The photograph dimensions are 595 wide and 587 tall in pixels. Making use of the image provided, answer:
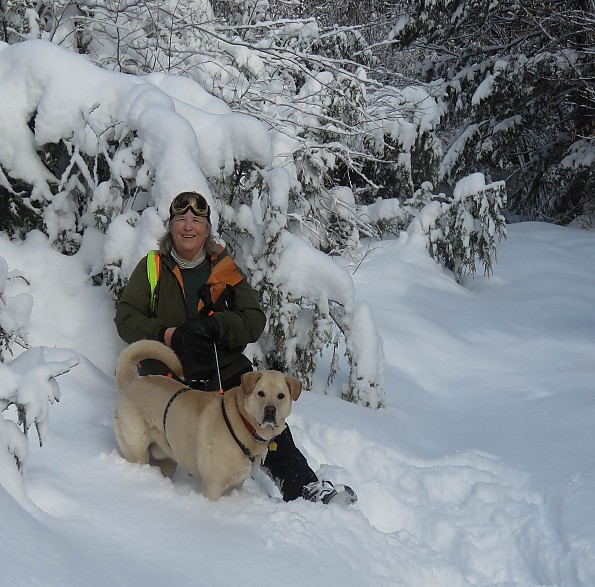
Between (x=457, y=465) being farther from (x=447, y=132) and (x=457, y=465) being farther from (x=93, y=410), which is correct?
(x=447, y=132)

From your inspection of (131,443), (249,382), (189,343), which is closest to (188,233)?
(189,343)

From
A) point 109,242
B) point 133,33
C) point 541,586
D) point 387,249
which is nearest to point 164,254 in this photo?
point 109,242

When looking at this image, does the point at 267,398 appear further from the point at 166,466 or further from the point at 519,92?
the point at 519,92

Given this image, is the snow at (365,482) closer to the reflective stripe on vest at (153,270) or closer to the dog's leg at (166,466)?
the dog's leg at (166,466)

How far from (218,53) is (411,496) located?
168 inches

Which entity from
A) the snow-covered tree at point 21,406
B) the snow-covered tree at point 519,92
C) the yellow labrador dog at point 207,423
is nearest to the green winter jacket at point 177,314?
the yellow labrador dog at point 207,423

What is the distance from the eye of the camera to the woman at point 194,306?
3.65 m

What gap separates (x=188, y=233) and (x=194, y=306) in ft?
1.37

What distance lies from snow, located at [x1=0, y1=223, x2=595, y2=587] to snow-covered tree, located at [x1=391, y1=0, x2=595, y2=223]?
6493 millimetres

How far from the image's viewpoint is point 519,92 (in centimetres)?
1211

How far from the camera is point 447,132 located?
15758 mm

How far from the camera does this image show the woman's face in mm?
3770

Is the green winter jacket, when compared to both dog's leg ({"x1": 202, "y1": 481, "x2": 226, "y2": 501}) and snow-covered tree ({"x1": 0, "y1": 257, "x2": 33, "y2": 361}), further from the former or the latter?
dog's leg ({"x1": 202, "y1": 481, "x2": 226, "y2": 501})

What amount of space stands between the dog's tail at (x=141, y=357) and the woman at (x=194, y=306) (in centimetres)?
8
